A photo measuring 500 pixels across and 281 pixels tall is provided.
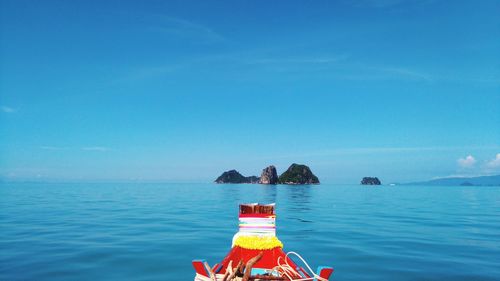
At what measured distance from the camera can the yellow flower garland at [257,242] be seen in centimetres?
1048


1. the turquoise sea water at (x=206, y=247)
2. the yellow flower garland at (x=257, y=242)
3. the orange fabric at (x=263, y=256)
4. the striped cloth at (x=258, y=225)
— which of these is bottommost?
the turquoise sea water at (x=206, y=247)

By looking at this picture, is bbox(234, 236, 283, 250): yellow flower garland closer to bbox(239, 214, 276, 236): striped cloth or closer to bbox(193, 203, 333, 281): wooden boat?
bbox(193, 203, 333, 281): wooden boat

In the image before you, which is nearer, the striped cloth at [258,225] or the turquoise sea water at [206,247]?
the striped cloth at [258,225]

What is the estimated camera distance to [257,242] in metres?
10.6

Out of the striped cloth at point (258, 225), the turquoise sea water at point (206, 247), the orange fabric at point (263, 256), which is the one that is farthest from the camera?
the turquoise sea water at point (206, 247)

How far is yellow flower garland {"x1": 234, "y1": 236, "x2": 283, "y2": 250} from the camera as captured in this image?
1048cm

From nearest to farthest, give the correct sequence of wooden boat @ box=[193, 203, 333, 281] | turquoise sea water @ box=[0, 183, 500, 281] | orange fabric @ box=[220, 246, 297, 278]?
wooden boat @ box=[193, 203, 333, 281], orange fabric @ box=[220, 246, 297, 278], turquoise sea water @ box=[0, 183, 500, 281]

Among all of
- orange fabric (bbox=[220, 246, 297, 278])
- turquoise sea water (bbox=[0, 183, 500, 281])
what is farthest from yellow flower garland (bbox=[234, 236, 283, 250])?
turquoise sea water (bbox=[0, 183, 500, 281])

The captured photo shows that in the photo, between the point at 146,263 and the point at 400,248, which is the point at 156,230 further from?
the point at 400,248

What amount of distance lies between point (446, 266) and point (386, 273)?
306cm

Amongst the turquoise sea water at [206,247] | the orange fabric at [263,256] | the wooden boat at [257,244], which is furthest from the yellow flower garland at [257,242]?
the turquoise sea water at [206,247]

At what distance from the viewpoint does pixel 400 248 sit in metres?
18.0

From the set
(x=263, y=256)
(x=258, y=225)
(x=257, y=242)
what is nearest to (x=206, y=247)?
(x=258, y=225)

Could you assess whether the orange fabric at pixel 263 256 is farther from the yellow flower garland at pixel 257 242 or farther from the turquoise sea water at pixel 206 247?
the turquoise sea water at pixel 206 247
